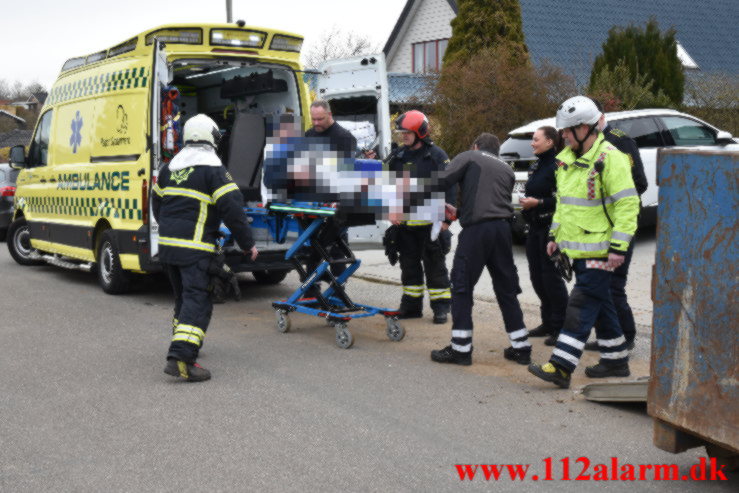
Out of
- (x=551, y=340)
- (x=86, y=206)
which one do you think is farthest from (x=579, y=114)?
(x=86, y=206)

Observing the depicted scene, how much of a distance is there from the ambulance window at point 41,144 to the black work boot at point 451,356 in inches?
257

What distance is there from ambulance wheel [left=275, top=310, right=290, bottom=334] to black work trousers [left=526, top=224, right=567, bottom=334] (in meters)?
2.14

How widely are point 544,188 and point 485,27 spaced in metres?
13.8

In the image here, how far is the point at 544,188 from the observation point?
6867 millimetres

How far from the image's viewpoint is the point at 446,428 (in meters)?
5.00

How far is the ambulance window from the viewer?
1093 centimetres

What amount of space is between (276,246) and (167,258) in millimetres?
2595

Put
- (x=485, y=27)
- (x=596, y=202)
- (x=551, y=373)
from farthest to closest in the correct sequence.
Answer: (x=485, y=27), (x=551, y=373), (x=596, y=202)

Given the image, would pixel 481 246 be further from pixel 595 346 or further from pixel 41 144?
pixel 41 144

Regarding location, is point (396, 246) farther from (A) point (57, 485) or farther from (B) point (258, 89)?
(A) point (57, 485)

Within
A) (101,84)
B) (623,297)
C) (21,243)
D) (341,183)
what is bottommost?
(21,243)

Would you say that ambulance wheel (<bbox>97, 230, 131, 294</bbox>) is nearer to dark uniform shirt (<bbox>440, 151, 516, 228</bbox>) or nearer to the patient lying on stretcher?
the patient lying on stretcher

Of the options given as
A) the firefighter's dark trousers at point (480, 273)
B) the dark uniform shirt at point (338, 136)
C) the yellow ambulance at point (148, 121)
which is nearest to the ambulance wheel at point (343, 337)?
the firefighter's dark trousers at point (480, 273)

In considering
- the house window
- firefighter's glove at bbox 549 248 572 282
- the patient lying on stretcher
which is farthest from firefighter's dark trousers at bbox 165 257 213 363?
the house window
